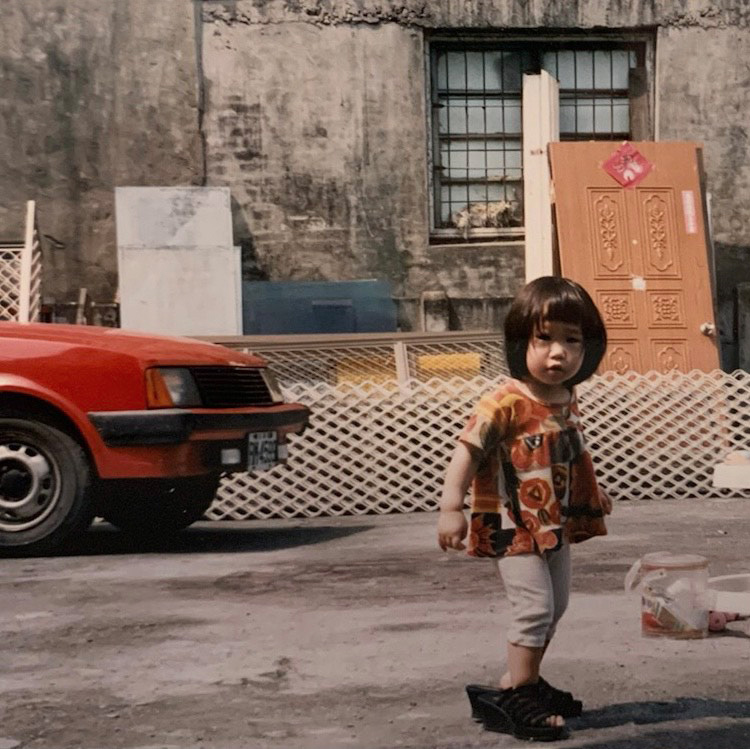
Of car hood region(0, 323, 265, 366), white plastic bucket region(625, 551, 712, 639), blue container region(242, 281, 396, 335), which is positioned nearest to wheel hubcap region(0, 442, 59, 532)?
car hood region(0, 323, 265, 366)

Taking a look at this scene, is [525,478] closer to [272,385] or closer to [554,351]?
[554,351]

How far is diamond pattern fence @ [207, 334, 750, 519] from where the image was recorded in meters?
10.7

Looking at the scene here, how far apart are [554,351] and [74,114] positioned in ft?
36.3

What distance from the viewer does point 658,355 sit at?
13039mm

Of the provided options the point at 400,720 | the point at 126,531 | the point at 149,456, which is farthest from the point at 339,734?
the point at 126,531

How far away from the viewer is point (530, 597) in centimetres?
387

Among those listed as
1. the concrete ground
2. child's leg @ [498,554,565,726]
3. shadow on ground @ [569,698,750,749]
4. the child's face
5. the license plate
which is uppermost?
the child's face

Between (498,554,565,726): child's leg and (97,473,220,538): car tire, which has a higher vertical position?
(498,554,565,726): child's leg

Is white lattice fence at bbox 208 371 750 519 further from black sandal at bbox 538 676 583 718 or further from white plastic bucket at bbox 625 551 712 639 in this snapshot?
black sandal at bbox 538 676 583 718

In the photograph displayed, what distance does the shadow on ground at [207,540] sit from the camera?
839 cm

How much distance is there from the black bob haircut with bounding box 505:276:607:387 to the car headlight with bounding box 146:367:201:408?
13.0 ft

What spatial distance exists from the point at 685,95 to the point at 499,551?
11701mm

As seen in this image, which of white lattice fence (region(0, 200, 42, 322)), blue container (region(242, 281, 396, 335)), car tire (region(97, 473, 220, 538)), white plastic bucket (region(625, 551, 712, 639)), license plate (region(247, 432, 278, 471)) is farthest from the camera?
blue container (region(242, 281, 396, 335))

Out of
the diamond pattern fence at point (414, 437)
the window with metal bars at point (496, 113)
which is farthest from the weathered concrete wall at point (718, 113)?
the diamond pattern fence at point (414, 437)
